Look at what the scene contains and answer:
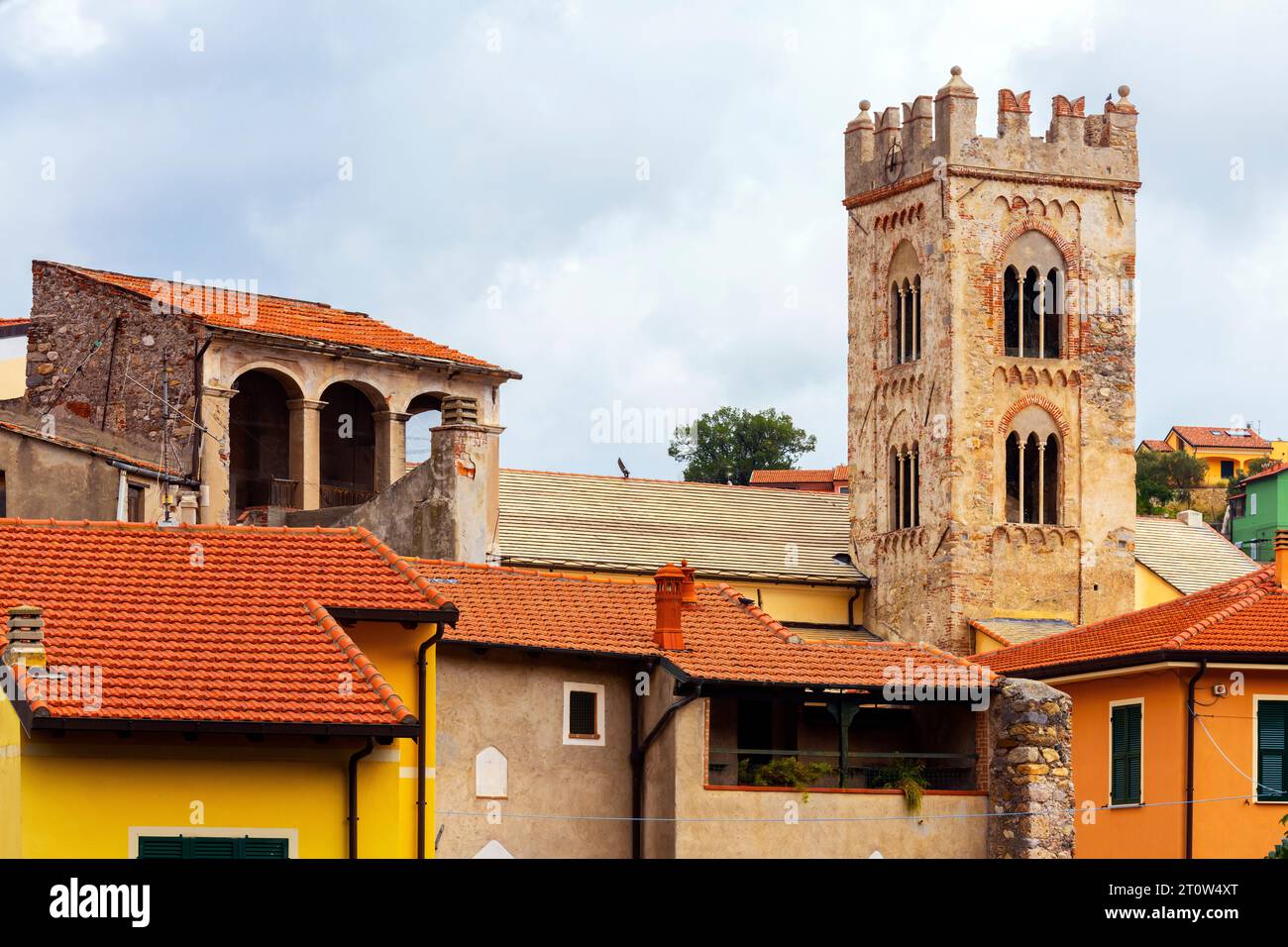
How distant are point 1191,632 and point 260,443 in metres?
21.2

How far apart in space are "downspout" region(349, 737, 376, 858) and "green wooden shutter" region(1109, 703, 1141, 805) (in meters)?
15.2

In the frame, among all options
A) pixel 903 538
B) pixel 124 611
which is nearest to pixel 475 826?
pixel 124 611

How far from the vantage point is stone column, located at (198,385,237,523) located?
4759 cm

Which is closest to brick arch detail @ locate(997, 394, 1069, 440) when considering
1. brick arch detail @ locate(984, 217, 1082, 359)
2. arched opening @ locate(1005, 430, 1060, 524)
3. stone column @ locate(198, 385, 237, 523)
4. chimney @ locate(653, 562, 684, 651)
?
arched opening @ locate(1005, 430, 1060, 524)

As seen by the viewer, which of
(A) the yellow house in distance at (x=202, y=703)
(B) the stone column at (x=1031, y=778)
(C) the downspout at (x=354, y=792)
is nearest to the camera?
(A) the yellow house in distance at (x=202, y=703)

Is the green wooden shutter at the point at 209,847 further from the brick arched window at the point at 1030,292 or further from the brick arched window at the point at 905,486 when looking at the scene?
the brick arched window at the point at 1030,292

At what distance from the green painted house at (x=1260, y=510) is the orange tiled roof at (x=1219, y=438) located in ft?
53.9

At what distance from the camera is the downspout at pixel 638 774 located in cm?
3500

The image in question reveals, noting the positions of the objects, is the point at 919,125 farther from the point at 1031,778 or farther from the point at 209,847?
the point at 209,847

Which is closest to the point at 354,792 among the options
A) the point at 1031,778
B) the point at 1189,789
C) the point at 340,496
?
the point at 1031,778

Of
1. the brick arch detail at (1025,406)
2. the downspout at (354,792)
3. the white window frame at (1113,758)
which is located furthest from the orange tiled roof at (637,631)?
the brick arch detail at (1025,406)

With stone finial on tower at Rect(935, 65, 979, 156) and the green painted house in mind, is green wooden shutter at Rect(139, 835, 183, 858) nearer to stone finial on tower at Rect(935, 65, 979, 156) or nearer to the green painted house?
stone finial on tower at Rect(935, 65, 979, 156)

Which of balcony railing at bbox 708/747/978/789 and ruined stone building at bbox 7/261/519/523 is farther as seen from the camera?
ruined stone building at bbox 7/261/519/523

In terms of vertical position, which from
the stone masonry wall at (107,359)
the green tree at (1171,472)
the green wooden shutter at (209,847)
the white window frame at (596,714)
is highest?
the green tree at (1171,472)
